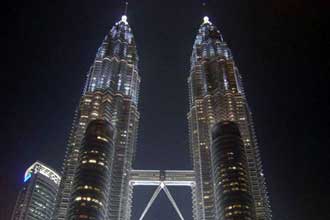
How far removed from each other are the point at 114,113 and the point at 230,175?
53.0 metres

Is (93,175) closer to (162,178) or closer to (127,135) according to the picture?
(127,135)

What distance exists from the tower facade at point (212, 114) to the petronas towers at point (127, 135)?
1.03ft

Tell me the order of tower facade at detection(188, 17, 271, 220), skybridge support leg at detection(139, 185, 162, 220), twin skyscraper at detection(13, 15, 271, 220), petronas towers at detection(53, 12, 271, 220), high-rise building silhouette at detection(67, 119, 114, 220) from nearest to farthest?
high-rise building silhouette at detection(67, 119, 114, 220), twin skyscraper at detection(13, 15, 271, 220), petronas towers at detection(53, 12, 271, 220), tower facade at detection(188, 17, 271, 220), skybridge support leg at detection(139, 185, 162, 220)

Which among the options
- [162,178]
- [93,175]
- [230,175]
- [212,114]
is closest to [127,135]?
[162,178]

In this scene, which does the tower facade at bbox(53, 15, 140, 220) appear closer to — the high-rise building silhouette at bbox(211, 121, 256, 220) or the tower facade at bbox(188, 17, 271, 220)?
the tower facade at bbox(188, 17, 271, 220)

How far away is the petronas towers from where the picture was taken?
13300 centimetres

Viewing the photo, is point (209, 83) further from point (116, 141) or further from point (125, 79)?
point (116, 141)

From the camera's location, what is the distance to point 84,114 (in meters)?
165

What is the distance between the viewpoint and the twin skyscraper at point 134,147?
13062 cm

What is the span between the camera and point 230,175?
5310 inches

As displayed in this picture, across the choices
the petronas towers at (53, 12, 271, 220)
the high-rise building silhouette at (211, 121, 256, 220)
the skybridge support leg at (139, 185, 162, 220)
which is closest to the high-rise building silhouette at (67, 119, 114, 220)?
the petronas towers at (53, 12, 271, 220)

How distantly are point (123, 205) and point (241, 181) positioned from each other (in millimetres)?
38281

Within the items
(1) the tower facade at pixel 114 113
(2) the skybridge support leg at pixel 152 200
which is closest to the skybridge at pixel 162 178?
(2) the skybridge support leg at pixel 152 200

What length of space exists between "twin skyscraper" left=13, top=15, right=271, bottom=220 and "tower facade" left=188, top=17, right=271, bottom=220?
0.31 m
